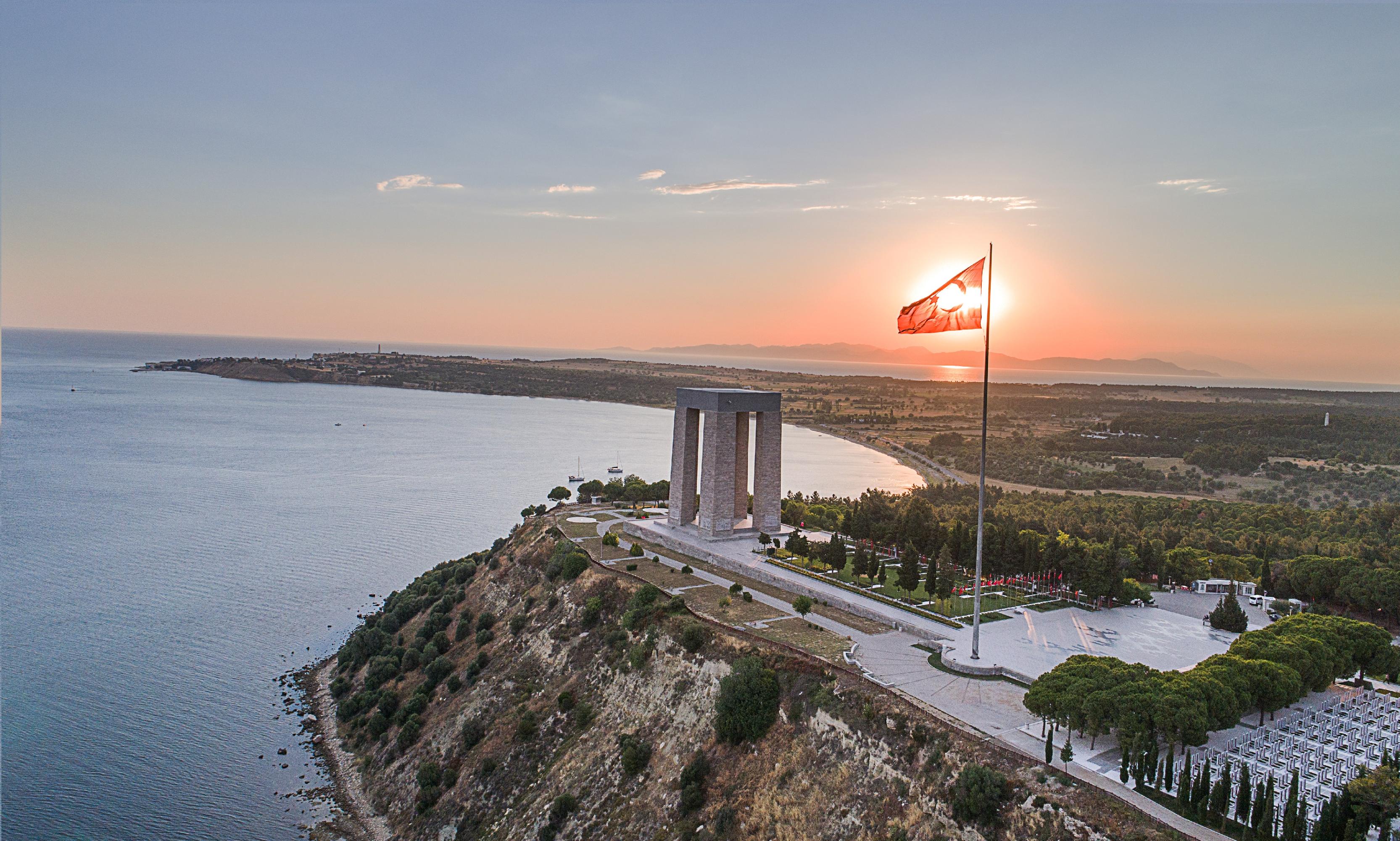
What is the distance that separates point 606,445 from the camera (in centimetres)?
9450

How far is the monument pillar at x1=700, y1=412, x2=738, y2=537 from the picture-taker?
33.9 metres

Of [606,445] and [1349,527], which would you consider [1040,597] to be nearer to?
[1349,527]

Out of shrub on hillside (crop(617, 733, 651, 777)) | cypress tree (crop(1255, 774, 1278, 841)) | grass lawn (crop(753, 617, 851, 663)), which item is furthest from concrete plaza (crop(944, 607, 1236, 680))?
shrub on hillside (crop(617, 733, 651, 777))

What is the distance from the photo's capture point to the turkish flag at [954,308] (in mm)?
19672

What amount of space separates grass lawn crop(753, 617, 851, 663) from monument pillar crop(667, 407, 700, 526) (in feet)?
39.3

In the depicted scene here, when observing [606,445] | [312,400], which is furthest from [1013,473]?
[312,400]

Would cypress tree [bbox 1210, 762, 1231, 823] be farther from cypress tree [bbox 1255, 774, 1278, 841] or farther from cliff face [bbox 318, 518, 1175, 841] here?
cliff face [bbox 318, 518, 1175, 841]

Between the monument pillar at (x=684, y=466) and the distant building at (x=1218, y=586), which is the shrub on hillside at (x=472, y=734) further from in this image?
the distant building at (x=1218, y=586)

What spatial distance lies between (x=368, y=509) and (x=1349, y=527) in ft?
202

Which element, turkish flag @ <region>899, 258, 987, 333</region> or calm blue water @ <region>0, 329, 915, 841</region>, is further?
calm blue water @ <region>0, 329, 915, 841</region>

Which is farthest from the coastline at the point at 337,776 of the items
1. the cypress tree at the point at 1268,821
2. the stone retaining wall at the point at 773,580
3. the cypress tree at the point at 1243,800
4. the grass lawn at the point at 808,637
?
the cypress tree at the point at 1268,821

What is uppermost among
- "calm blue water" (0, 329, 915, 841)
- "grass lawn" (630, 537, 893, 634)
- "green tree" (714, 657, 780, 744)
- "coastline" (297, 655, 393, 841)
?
"grass lawn" (630, 537, 893, 634)

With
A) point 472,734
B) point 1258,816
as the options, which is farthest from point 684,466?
point 1258,816

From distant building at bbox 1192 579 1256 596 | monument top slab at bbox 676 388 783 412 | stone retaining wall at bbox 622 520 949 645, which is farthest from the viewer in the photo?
monument top slab at bbox 676 388 783 412
